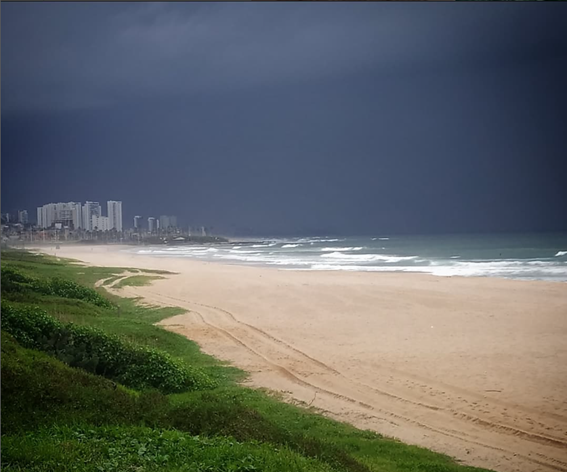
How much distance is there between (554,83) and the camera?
3.40m

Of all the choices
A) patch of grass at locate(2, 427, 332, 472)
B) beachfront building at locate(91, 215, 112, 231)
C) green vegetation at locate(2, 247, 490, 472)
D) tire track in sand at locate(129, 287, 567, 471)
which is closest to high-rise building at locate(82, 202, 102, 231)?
beachfront building at locate(91, 215, 112, 231)

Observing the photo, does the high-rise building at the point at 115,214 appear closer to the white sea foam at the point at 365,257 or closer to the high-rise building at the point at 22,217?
the high-rise building at the point at 22,217

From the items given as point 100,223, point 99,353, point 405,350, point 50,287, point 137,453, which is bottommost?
point 137,453

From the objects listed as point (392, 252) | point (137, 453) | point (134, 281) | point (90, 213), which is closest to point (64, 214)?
point (90, 213)

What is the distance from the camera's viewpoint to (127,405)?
2.62 metres

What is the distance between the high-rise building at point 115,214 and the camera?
3328 millimetres

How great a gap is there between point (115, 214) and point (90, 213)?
6.1 inches

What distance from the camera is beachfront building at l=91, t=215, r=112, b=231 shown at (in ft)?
10.9

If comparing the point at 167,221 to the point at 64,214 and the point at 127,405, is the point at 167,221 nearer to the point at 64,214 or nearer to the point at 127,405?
the point at 64,214

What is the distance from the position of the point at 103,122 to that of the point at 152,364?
1532 millimetres

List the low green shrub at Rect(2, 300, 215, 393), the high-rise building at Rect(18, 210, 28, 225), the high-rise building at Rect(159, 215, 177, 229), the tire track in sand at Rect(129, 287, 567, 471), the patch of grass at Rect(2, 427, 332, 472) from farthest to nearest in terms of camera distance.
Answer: the high-rise building at Rect(159, 215, 177, 229), the high-rise building at Rect(18, 210, 28, 225), the low green shrub at Rect(2, 300, 215, 393), the tire track in sand at Rect(129, 287, 567, 471), the patch of grass at Rect(2, 427, 332, 472)

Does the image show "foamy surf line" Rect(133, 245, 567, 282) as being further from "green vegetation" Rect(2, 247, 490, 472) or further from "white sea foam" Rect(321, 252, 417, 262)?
"green vegetation" Rect(2, 247, 490, 472)

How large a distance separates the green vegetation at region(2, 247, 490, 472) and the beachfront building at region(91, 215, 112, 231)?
253 mm

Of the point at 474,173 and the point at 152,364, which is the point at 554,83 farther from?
the point at 152,364
